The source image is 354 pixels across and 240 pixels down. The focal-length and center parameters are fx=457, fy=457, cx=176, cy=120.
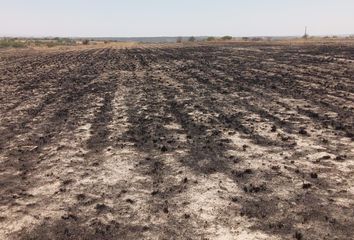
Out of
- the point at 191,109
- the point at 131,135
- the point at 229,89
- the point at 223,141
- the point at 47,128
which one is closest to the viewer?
the point at 223,141

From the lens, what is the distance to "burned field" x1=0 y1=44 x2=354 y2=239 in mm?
6309

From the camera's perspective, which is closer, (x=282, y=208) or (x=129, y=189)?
(x=282, y=208)

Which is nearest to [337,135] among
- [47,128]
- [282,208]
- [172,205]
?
[282,208]

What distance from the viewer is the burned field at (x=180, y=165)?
6.31 metres

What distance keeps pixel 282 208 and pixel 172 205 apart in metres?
1.62

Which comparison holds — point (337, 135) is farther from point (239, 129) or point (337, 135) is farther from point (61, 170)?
point (61, 170)

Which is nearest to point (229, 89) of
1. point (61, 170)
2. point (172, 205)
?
point (61, 170)

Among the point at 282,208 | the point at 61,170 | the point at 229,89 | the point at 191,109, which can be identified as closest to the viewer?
the point at 282,208

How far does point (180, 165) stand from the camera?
870cm

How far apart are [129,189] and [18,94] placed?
1200 cm

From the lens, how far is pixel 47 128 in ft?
39.3

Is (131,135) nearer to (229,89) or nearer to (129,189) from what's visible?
(129,189)

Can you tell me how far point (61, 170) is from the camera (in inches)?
340

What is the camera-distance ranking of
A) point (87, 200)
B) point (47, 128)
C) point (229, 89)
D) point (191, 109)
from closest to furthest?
point (87, 200)
point (47, 128)
point (191, 109)
point (229, 89)
